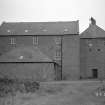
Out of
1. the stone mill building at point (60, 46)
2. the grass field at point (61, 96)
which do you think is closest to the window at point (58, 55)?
the stone mill building at point (60, 46)

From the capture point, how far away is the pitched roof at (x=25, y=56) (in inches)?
1786

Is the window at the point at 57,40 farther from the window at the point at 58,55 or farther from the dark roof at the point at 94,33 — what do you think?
the dark roof at the point at 94,33

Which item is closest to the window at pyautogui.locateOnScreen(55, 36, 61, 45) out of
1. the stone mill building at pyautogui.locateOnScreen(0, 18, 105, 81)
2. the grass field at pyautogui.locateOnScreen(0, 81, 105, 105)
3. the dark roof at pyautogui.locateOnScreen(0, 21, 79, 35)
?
the stone mill building at pyautogui.locateOnScreen(0, 18, 105, 81)

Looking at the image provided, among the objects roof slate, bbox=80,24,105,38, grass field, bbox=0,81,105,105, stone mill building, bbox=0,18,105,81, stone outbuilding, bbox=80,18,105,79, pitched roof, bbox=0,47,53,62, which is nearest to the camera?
grass field, bbox=0,81,105,105

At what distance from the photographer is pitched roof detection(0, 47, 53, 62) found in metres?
45.4

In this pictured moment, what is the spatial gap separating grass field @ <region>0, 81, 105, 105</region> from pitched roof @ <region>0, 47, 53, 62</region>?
11.8 metres

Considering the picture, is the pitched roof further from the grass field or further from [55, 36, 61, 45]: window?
the grass field

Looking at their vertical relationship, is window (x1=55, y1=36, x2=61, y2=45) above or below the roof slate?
below

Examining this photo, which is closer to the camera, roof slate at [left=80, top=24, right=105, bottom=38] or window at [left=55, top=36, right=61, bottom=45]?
window at [left=55, top=36, right=61, bottom=45]

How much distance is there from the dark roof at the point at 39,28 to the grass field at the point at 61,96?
19547 millimetres

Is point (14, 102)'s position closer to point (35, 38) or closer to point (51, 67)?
point (51, 67)

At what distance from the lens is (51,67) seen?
44969 millimetres

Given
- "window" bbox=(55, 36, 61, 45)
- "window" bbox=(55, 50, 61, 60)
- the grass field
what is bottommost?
the grass field

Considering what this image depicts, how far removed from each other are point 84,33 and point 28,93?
26.7 m
